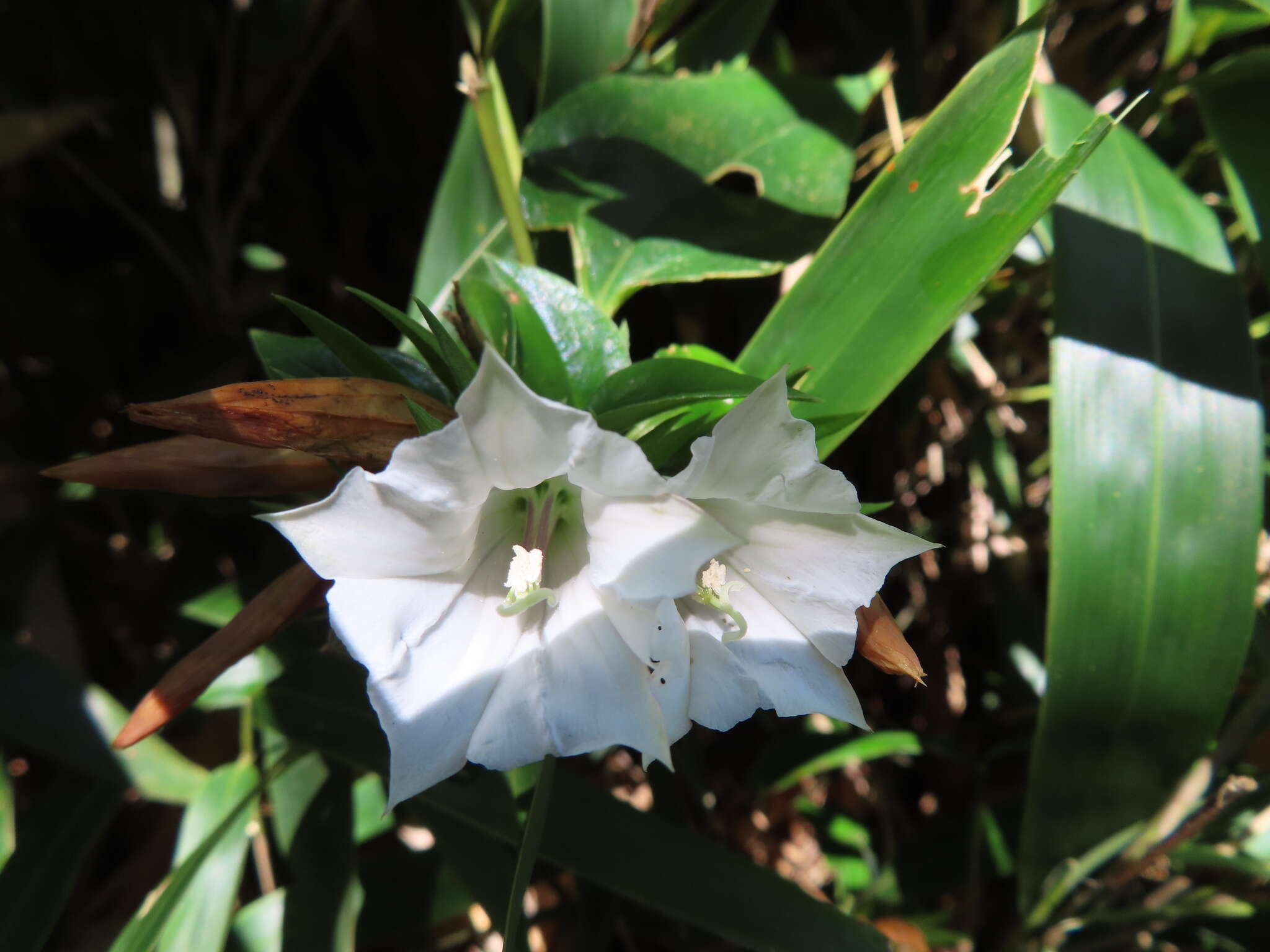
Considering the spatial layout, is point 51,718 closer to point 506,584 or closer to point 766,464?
point 506,584

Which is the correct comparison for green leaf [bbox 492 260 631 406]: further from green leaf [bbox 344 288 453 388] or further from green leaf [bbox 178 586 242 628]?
green leaf [bbox 178 586 242 628]

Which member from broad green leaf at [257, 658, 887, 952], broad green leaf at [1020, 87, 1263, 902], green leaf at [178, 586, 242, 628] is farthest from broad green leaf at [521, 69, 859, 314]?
green leaf at [178, 586, 242, 628]

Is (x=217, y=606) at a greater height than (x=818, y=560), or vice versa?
(x=818, y=560)

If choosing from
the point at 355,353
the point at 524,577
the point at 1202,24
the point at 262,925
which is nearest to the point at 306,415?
the point at 355,353

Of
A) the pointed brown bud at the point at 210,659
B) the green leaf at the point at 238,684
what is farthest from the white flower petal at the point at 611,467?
the green leaf at the point at 238,684

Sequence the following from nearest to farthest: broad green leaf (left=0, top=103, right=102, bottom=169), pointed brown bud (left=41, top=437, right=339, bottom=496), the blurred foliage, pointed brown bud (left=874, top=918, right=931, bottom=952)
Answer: pointed brown bud (left=41, top=437, right=339, bottom=496), the blurred foliage, pointed brown bud (left=874, top=918, right=931, bottom=952), broad green leaf (left=0, top=103, right=102, bottom=169)

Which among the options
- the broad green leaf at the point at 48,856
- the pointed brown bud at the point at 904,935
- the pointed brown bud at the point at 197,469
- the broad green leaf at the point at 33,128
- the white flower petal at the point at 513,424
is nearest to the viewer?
the white flower petal at the point at 513,424

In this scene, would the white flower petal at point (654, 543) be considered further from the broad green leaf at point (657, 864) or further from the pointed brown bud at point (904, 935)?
the pointed brown bud at point (904, 935)
